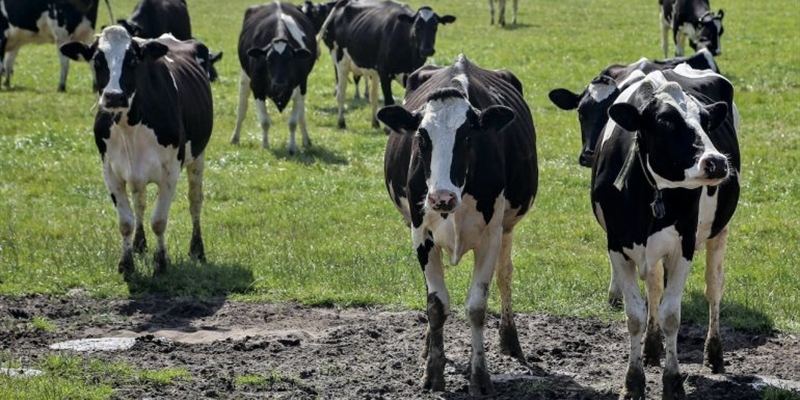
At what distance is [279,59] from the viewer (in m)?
20.6

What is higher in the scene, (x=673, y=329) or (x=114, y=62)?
(x=114, y=62)

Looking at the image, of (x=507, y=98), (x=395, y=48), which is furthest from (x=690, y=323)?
(x=395, y=48)

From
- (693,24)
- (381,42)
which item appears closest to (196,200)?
(381,42)

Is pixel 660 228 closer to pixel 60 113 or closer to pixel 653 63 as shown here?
pixel 653 63

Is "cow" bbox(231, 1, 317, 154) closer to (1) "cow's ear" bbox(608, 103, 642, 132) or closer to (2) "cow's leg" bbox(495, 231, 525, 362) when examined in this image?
(2) "cow's leg" bbox(495, 231, 525, 362)

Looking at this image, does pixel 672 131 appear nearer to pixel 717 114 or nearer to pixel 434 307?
pixel 717 114

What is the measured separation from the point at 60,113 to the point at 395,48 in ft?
20.5

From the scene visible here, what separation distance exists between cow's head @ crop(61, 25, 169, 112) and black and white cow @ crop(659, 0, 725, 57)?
645 inches

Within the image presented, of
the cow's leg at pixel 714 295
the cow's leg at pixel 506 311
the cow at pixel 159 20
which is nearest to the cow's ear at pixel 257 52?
the cow at pixel 159 20

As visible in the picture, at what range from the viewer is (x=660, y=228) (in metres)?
8.76

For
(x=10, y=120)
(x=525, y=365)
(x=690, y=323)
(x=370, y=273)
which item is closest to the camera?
(x=525, y=365)

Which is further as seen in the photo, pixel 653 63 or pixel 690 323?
pixel 653 63

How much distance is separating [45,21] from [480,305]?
65.5 ft

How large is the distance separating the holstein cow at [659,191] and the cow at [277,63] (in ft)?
38.0
